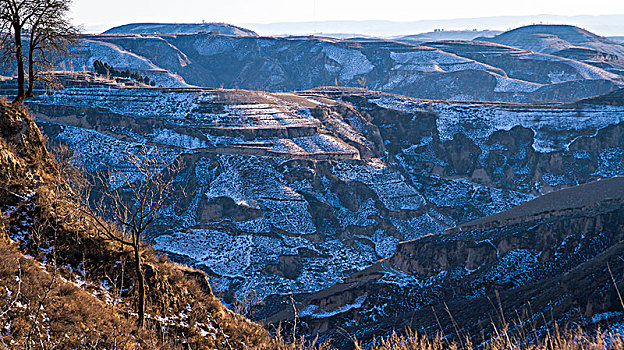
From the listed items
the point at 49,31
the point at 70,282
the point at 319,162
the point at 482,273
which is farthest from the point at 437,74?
the point at 70,282

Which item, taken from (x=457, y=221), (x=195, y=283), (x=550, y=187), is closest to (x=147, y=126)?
(x=457, y=221)

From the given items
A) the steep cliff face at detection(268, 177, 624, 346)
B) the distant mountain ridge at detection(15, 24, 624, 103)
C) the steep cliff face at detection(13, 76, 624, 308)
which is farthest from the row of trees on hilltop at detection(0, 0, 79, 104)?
the distant mountain ridge at detection(15, 24, 624, 103)

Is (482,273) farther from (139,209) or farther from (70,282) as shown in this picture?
(70,282)

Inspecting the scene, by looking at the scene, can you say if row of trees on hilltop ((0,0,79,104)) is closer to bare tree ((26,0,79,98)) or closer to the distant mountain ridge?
bare tree ((26,0,79,98))

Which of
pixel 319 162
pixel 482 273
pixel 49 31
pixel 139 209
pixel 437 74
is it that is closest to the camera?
pixel 139 209

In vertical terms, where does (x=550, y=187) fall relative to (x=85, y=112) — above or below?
below

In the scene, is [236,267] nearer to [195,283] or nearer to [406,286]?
[406,286]

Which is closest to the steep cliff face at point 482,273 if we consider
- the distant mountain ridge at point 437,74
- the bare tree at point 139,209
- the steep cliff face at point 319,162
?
the steep cliff face at point 319,162
